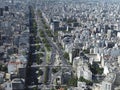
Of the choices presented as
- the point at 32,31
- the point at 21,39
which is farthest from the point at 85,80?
the point at 32,31

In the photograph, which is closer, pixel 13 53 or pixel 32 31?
pixel 13 53

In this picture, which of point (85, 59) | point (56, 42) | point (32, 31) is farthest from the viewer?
point (32, 31)

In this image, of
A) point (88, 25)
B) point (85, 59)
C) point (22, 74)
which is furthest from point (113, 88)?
point (88, 25)

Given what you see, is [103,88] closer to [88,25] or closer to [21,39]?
[21,39]

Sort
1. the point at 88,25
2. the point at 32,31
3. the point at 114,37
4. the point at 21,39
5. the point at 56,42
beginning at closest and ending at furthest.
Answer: the point at 21,39 → the point at 56,42 → the point at 114,37 → the point at 32,31 → the point at 88,25

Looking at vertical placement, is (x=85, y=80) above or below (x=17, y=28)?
below

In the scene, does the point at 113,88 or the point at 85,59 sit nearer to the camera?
the point at 113,88

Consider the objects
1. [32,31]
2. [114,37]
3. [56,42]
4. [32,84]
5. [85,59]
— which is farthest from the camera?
[32,31]

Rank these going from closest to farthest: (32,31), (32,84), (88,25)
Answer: (32,84) → (32,31) → (88,25)

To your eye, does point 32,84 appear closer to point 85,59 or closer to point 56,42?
point 85,59
